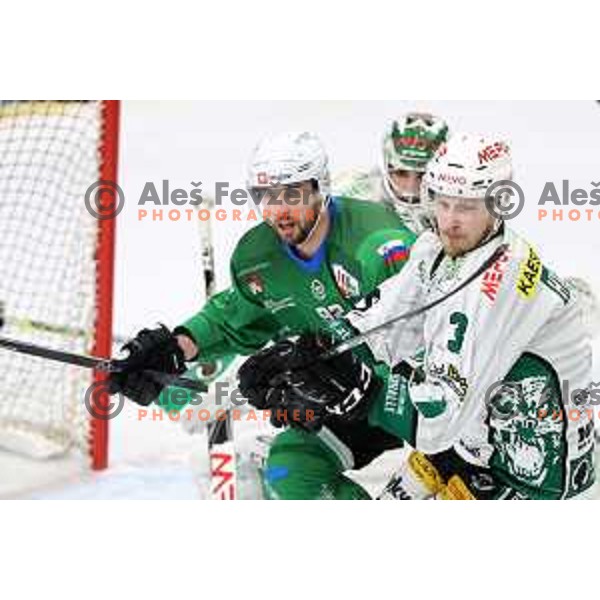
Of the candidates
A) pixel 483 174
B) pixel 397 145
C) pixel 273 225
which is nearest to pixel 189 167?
pixel 273 225

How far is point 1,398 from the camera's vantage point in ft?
8.26

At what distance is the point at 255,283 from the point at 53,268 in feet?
1.56

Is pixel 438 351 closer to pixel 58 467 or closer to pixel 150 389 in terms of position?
pixel 150 389

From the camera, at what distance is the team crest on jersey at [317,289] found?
216cm

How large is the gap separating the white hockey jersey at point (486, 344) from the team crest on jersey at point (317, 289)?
70mm

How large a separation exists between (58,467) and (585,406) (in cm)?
94

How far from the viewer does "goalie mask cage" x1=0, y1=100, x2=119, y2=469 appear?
7.64 feet

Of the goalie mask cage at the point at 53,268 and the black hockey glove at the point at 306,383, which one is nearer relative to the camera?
the black hockey glove at the point at 306,383

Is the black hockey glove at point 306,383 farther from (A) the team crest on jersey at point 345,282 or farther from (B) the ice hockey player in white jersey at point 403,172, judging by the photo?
(B) the ice hockey player in white jersey at point 403,172
